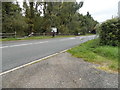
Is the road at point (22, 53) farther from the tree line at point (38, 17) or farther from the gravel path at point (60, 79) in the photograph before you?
the tree line at point (38, 17)

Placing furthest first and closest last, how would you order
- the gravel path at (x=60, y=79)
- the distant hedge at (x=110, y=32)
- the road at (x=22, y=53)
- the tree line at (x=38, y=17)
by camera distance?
the tree line at (x=38, y=17)
the distant hedge at (x=110, y=32)
the road at (x=22, y=53)
the gravel path at (x=60, y=79)

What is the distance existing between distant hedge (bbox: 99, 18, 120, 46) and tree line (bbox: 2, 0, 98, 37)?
12.0 metres

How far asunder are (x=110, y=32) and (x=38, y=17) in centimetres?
2781

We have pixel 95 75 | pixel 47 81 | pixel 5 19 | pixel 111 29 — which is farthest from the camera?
pixel 5 19

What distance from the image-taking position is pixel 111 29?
10.5 m

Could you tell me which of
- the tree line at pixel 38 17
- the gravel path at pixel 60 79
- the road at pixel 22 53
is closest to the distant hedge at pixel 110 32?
the road at pixel 22 53

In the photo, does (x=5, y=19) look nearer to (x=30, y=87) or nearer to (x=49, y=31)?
(x=49, y=31)

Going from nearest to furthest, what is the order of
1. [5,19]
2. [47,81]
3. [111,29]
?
[47,81]
[111,29]
[5,19]

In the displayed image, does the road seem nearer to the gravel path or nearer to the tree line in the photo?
the gravel path

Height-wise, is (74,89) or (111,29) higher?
(111,29)

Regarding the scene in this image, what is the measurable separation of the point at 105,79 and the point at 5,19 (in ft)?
78.3

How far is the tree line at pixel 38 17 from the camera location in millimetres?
25688

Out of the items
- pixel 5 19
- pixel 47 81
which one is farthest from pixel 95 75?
pixel 5 19

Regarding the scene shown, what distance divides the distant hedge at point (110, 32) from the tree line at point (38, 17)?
1198 centimetres
